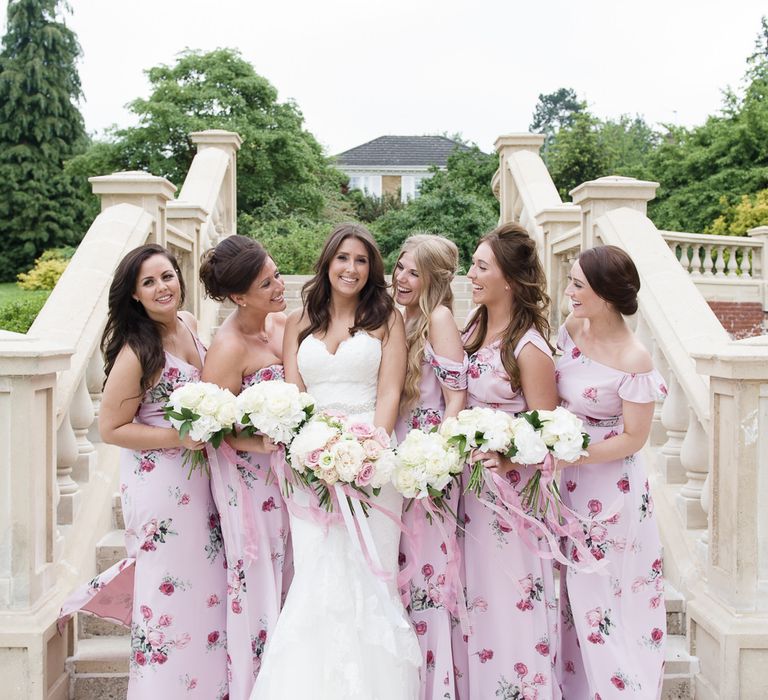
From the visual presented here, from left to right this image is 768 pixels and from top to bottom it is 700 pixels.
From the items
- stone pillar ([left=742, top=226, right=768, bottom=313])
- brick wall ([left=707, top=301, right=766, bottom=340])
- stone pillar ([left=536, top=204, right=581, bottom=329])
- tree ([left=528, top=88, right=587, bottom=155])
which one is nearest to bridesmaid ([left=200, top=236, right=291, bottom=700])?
stone pillar ([left=536, top=204, right=581, bottom=329])

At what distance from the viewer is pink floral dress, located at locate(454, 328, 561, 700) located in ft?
→ 11.7

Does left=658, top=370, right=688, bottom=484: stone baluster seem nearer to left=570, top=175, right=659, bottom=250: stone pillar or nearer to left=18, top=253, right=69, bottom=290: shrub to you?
left=570, top=175, right=659, bottom=250: stone pillar

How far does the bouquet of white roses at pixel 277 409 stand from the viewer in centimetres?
323

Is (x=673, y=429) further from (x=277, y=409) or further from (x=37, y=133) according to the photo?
(x=37, y=133)

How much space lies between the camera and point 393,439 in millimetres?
3617

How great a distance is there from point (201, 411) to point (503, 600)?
5.09 feet

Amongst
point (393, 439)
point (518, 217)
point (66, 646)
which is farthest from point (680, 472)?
point (518, 217)

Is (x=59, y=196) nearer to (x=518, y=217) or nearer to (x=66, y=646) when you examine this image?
(x=518, y=217)

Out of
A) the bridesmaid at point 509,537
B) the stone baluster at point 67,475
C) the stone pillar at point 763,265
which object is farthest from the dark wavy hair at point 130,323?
the stone pillar at point 763,265

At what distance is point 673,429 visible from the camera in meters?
4.51

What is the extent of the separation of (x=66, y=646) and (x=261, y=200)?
2095 cm

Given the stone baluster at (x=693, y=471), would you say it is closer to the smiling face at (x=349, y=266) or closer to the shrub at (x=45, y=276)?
the smiling face at (x=349, y=266)

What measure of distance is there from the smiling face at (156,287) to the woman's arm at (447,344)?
117 centimetres

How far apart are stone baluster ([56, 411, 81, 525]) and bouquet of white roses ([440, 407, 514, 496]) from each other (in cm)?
206
